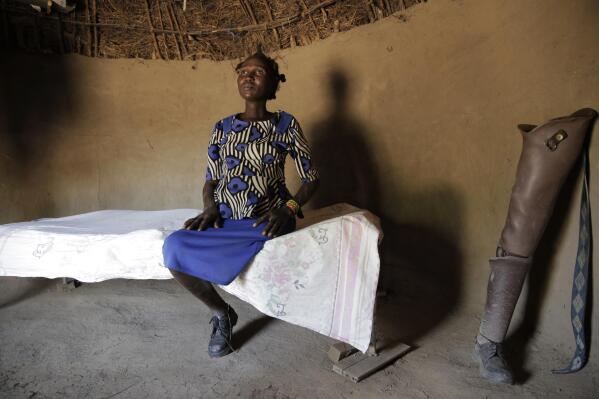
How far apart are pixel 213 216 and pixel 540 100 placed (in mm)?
1704

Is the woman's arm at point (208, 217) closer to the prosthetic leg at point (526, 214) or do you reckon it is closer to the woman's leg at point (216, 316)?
the woman's leg at point (216, 316)

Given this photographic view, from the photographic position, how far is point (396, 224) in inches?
105

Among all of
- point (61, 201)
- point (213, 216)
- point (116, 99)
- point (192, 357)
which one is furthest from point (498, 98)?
point (61, 201)

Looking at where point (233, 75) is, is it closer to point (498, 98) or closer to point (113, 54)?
point (113, 54)

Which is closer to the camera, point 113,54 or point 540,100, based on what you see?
point 540,100

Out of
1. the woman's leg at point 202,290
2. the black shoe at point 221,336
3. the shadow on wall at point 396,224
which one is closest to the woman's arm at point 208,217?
the woman's leg at point 202,290

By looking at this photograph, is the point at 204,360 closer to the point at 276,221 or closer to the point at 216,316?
the point at 216,316

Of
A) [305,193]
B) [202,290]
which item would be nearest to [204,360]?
[202,290]

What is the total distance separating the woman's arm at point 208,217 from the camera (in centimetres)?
189

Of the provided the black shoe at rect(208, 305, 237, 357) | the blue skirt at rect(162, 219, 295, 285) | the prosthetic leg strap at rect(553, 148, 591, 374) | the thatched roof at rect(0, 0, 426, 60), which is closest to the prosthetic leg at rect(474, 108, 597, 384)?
the prosthetic leg strap at rect(553, 148, 591, 374)

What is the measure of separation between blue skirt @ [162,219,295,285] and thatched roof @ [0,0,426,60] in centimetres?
193

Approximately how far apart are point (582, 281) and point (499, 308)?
34cm

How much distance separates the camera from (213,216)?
6.46 feet

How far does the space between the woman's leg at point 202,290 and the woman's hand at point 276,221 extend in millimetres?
420
